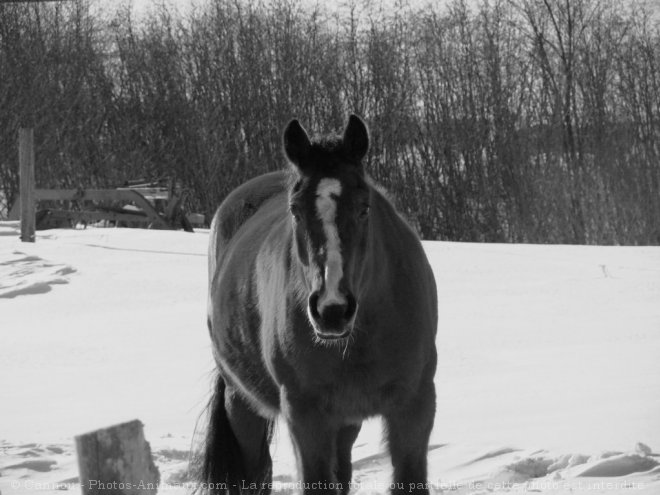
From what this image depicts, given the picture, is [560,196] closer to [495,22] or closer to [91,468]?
[495,22]

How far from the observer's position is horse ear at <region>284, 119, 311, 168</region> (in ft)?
10.6

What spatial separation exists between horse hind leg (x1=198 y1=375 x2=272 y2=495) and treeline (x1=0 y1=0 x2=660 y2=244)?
Result: 45.0 ft

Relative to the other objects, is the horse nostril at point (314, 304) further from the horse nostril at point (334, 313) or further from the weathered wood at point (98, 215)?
the weathered wood at point (98, 215)

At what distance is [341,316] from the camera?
9.22ft

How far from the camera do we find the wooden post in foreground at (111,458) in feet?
10.1

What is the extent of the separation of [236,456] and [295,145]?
6.04 feet

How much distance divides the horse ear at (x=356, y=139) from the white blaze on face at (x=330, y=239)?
0.21 meters

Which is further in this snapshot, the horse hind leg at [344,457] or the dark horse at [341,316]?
the horse hind leg at [344,457]

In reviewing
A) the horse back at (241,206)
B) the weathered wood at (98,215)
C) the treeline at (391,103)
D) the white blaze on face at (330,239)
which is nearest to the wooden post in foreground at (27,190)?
the weathered wood at (98,215)

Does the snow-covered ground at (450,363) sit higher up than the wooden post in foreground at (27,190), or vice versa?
the wooden post in foreground at (27,190)

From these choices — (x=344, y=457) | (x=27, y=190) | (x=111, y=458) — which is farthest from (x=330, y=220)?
(x=27, y=190)

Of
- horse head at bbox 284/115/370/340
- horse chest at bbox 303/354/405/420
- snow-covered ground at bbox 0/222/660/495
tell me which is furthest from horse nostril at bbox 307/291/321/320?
snow-covered ground at bbox 0/222/660/495

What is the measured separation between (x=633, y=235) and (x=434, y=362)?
14529 mm

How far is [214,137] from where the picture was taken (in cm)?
2272
